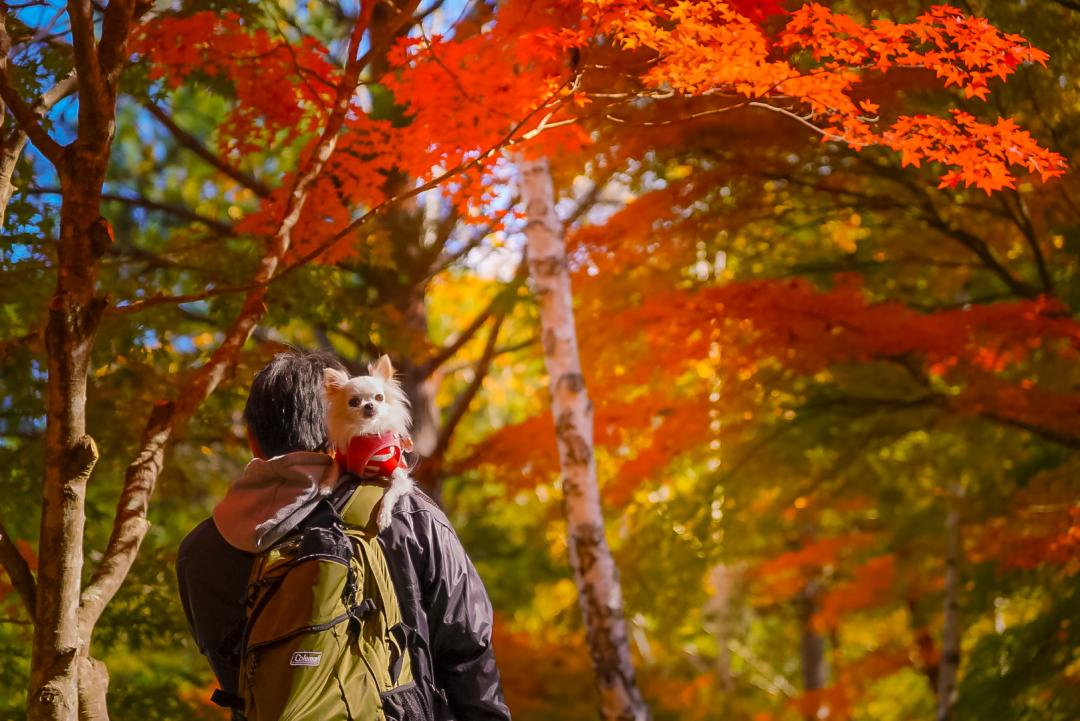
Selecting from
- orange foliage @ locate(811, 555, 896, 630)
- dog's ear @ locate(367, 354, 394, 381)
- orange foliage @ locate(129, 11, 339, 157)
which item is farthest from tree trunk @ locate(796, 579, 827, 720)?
dog's ear @ locate(367, 354, 394, 381)

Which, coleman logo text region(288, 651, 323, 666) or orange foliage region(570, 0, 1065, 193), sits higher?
orange foliage region(570, 0, 1065, 193)

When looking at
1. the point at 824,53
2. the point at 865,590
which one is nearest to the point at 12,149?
the point at 824,53

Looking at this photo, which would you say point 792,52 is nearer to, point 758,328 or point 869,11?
point 869,11

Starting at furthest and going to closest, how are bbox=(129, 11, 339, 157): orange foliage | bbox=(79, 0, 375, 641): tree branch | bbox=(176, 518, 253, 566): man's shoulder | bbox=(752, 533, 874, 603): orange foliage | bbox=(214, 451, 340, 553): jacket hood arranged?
bbox=(752, 533, 874, 603): orange foliage < bbox=(129, 11, 339, 157): orange foliage < bbox=(79, 0, 375, 641): tree branch < bbox=(176, 518, 253, 566): man's shoulder < bbox=(214, 451, 340, 553): jacket hood

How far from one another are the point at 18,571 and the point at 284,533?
1.32 m

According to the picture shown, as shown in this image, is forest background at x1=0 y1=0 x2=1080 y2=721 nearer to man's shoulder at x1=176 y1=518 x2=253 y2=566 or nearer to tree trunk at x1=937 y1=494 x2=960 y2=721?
tree trunk at x1=937 y1=494 x2=960 y2=721

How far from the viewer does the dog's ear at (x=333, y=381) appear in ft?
7.89

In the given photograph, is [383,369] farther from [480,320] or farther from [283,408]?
[480,320]

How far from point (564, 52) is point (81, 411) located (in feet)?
7.82

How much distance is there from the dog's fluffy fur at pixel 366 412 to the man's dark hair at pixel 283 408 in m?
0.05

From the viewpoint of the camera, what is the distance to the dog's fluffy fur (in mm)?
2328

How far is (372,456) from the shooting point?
90.9 inches

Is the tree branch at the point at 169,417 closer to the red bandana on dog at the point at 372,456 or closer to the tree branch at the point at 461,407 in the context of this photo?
the red bandana on dog at the point at 372,456

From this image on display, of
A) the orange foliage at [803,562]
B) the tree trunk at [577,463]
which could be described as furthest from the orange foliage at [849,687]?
the tree trunk at [577,463]
